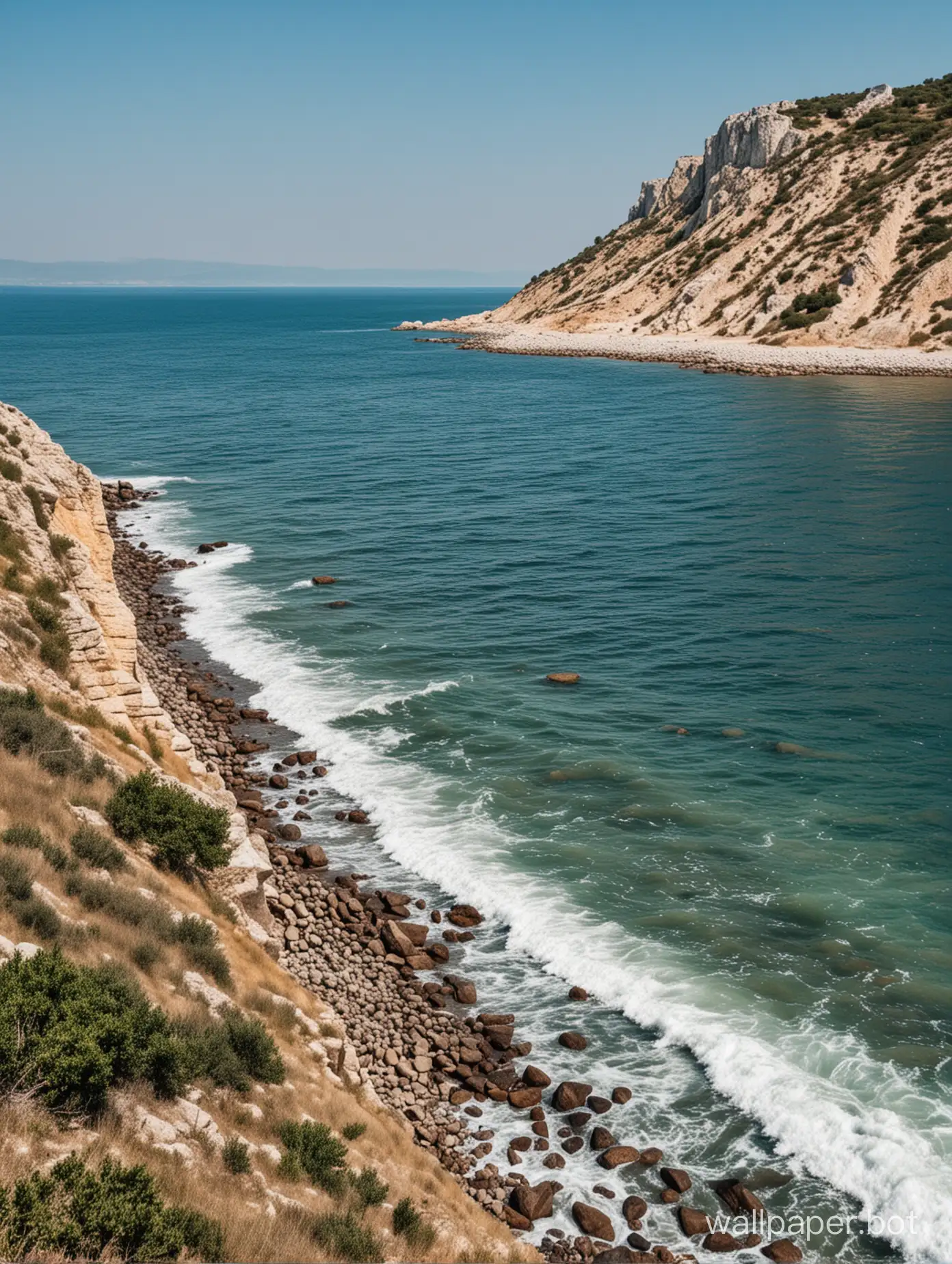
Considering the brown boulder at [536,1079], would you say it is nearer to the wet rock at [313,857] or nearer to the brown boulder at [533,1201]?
the brown boulder at [533,1201]

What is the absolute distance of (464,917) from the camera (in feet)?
70.6

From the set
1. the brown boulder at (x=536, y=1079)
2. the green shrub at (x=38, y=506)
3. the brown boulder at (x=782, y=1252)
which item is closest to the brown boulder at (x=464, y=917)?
the brown boulder at (x=536, y=1079)

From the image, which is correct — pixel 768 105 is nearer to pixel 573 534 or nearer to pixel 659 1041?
pixel 573 534

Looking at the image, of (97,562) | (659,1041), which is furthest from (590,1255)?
(97,562)

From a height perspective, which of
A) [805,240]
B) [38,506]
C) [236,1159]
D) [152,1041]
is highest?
[805,240]

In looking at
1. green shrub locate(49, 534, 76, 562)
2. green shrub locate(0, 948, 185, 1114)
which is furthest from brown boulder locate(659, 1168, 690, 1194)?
green shrub locate(49, 534, 76, 562)

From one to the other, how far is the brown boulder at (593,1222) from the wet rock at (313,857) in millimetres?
11119

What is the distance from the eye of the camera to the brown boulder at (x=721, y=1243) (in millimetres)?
13820

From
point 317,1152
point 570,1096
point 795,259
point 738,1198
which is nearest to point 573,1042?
point 570,1096

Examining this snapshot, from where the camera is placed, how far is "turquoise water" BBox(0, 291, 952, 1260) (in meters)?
17.2

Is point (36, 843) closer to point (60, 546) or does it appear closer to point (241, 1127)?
point (241, 1127)

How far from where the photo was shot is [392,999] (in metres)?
18.9

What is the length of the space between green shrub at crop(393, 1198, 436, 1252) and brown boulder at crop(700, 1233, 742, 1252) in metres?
4.90

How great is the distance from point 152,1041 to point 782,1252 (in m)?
9.73
